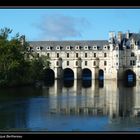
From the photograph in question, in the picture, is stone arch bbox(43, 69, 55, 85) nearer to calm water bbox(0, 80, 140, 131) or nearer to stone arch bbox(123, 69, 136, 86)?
calm water bbox(0, 80, 140, 131)

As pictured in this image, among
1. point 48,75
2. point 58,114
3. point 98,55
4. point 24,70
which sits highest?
point 98,55

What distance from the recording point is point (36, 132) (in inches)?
42.8

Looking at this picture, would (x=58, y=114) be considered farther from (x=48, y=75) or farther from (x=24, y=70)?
(x=48, y=75)

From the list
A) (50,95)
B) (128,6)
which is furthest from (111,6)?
(50,95)

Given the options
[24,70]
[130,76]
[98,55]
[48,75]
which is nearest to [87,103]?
[98,55]

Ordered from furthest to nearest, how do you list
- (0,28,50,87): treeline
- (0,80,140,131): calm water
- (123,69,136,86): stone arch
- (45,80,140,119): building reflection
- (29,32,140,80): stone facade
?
(123,69,136,86): stone arch
(45,80,140,119): building reflection
(29,32,140,80): stone facade
(0,28,50,87): treeline
(0,80,140,131): calm water

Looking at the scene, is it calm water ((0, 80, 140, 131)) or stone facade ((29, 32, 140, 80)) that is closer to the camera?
calm water ((0, 80, 140, 131))

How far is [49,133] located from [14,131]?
0.10m

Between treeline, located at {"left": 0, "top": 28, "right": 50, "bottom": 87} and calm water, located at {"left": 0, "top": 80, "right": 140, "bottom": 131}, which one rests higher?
treeline, located at {"left": 0, "top": 28, "right": 50, "bottom": 87}

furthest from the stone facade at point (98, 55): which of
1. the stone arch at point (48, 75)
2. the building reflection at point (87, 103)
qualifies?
the building reflection at point (87, 103)

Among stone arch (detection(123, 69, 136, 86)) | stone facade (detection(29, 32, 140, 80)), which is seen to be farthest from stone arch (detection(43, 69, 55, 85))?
stone arch (detection(123, 69, 136, 86))

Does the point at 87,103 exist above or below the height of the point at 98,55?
below

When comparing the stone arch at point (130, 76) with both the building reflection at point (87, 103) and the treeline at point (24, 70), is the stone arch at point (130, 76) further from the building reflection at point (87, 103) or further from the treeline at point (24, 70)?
the treeline at point (24, 70)
